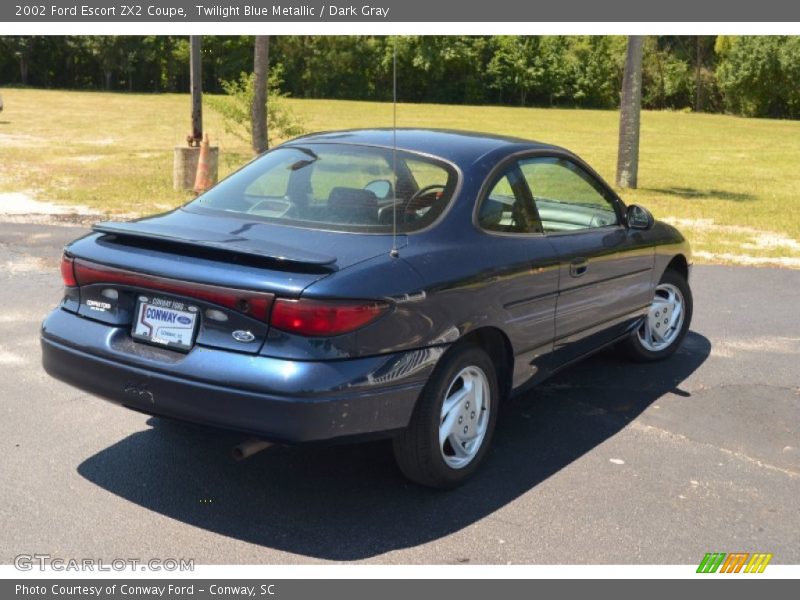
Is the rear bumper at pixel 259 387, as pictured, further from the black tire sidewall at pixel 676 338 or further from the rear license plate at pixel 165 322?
the black tire sidewall at pixel 676 338

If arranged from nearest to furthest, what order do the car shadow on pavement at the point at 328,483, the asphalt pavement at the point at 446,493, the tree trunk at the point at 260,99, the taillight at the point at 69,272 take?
the asphalt pavement at the point at 446,493 → the car shadow on pavement at the point at 328,483 → the taillight at the point at 69,272 → the tree trunk at the point at 260,99

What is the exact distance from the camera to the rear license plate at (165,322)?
13.1 ft

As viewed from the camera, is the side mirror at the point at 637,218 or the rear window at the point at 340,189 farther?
the side mirror at the point at 637,218

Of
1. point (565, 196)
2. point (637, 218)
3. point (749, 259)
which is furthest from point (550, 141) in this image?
point (565, 196)

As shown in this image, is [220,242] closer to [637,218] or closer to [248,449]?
[248,449]

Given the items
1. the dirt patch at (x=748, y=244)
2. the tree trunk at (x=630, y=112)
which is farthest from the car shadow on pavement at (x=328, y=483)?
the tree trunk at (x=630, y=112)

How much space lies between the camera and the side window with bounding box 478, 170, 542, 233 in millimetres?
4750

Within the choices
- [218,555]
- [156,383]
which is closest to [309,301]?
[156,383]

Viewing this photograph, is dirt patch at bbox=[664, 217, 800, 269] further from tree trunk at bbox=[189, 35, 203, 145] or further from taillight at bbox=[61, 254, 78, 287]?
taillight at bbox=[61, 254, 78, 287]

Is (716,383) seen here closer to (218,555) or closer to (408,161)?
(408,161)

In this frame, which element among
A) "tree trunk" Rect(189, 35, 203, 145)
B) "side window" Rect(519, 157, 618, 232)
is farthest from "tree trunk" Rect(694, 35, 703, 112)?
"side window" Rect(519, 157, 618, 232)

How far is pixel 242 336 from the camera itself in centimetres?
387

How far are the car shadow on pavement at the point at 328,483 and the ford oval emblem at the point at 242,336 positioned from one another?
0.39 metres
